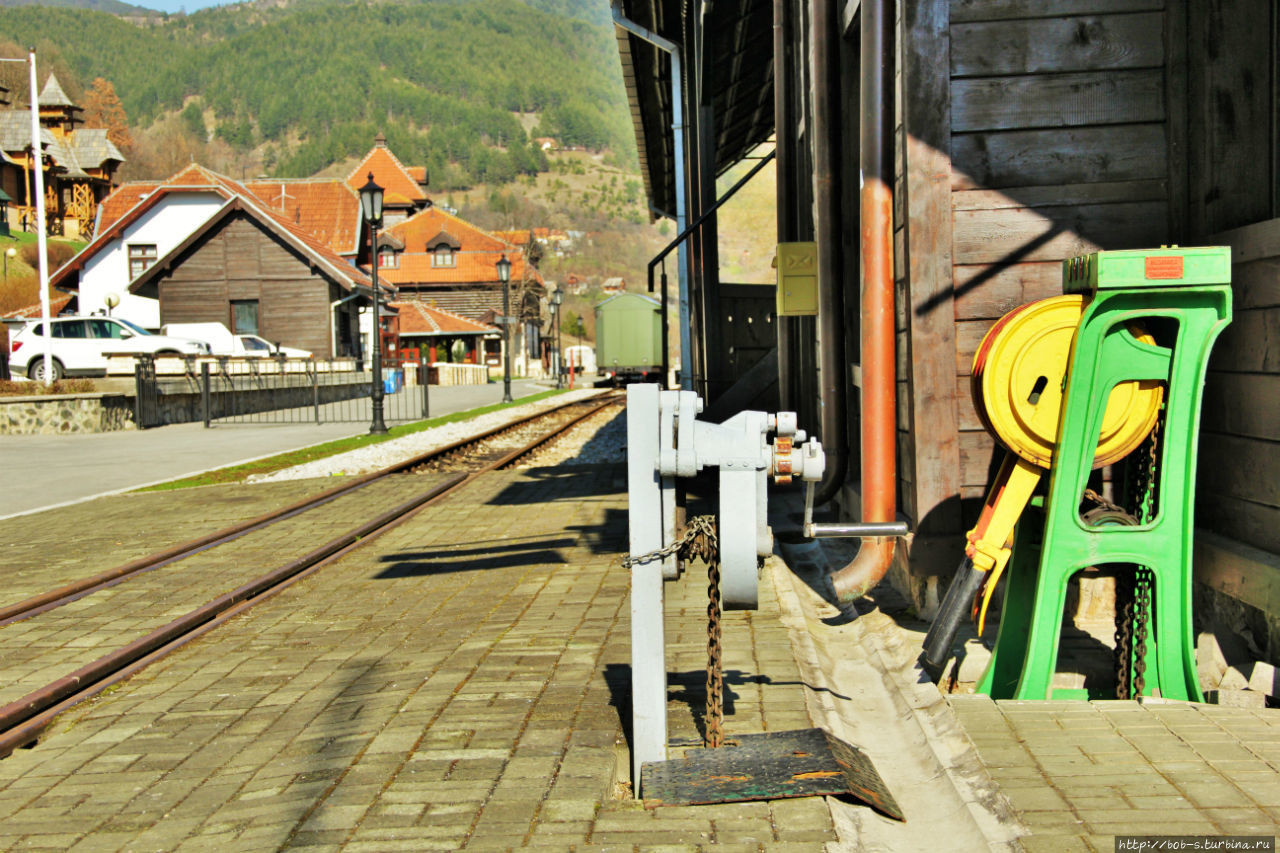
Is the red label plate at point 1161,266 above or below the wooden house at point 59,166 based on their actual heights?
below

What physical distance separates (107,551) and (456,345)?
54.6 m

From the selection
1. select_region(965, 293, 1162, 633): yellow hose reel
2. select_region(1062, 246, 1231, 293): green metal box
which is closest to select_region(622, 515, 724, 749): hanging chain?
select_region(965, 293, 1162, 633): yellow hose reel

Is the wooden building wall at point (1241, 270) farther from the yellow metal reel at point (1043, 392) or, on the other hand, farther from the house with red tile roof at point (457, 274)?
the house with red tile roof at point (457, 274)

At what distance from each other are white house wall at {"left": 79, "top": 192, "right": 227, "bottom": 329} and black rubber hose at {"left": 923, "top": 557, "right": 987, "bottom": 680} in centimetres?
4680

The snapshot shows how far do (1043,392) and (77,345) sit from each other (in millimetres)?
28959

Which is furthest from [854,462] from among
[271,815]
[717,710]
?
[271,815]

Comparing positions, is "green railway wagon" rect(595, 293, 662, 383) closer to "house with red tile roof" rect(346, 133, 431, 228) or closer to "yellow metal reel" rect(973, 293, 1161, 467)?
"house with red tile roof" rect(346, 133, 431, 228)

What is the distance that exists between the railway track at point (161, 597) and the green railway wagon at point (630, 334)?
117ft

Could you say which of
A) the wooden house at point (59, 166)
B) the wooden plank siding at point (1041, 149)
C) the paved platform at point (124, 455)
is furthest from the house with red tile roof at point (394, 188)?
the wooden plank siding at point (1041, 149)

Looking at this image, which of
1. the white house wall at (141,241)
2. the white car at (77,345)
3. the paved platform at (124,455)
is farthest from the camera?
the white house wall at (141,241)

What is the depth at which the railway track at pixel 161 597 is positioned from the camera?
15.1 ft

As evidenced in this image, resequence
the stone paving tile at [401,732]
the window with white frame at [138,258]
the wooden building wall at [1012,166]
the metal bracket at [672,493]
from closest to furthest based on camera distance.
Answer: the stone paving tile at [401,732]
the metal bracket at [672,493]
the wooden building wall at [1012,166]
the window with white frame at [138,258]

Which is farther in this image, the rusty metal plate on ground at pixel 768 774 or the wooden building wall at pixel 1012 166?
the wooden building wall at pixel 1012 166

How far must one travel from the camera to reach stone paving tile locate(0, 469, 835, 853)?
3109mm
